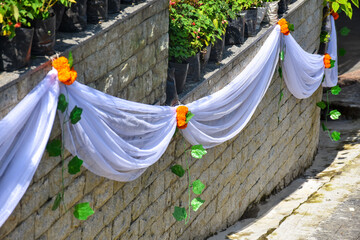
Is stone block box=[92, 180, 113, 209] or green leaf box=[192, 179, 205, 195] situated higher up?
stone block box=[92, 180, 113, 209]

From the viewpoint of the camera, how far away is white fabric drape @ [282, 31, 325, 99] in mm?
7297

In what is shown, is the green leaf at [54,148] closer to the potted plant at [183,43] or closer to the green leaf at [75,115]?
the green leaf at [75,115]

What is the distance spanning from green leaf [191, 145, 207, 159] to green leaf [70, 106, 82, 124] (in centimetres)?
172

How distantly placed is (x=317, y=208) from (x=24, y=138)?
455 cm

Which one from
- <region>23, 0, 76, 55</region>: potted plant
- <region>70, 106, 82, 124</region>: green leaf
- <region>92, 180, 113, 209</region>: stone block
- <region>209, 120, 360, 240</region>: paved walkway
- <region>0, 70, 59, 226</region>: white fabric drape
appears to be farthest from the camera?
<region>209, 120, 360, 240</region>: paved walkway

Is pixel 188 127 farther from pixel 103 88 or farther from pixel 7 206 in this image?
pixel 7 206

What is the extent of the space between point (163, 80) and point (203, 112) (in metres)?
0.53

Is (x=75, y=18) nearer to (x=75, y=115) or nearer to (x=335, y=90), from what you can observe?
(x=75, y=115)

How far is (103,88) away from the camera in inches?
171

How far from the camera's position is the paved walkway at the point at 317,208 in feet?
22.1

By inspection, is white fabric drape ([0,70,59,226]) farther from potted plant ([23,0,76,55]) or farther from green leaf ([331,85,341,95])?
green leaf ([331,85,341,95])

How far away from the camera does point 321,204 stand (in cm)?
750

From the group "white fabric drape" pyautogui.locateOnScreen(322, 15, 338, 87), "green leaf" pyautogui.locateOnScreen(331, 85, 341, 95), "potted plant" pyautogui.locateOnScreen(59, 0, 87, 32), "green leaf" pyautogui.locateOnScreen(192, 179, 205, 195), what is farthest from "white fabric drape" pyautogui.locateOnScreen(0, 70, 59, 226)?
"green leaf" pyautogui.locateOnScreen(331, 85, 341, 95)

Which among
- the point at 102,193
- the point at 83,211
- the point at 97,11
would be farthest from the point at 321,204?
the point at 97,11
